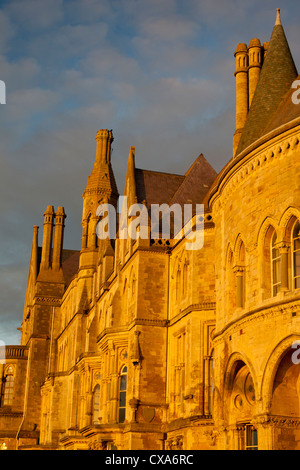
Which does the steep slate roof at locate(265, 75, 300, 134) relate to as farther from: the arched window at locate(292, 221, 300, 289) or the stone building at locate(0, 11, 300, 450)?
the arched window at locate(292, 221, 300, 289)

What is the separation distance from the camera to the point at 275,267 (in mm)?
21922

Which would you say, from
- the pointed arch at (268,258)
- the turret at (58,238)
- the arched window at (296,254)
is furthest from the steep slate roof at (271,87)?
the turret at (58,238)

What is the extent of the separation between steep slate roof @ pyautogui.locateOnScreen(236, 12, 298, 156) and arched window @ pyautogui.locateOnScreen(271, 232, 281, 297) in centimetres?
410

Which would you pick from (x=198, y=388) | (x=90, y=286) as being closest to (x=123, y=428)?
(x=198, y=388)

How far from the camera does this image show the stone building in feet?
68.9

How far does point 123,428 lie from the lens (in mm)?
32500

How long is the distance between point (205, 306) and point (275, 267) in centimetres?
684

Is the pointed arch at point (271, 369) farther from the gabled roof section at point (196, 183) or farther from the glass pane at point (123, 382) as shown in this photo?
the gabled roof section at point (196, 183)

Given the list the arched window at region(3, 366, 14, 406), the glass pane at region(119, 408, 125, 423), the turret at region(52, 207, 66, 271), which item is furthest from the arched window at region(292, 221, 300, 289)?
the arched window at region(3, 366, 14, 406)

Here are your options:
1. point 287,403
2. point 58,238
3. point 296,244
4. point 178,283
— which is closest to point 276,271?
point 296,244

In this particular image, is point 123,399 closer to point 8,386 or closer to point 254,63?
point 254,63

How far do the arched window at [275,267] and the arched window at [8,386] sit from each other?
42.6 metres

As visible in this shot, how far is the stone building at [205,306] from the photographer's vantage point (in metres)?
21.0

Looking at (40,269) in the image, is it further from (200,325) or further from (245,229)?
(245,229)
